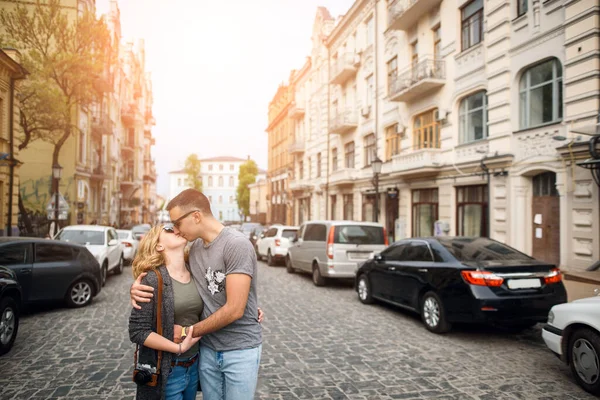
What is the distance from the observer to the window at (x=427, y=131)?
19047 millimetres

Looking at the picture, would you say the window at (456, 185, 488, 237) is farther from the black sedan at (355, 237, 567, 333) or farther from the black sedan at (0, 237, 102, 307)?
the black sedan at (0, 237, 102, 307)

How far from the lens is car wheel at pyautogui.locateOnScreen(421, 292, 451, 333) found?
7203 mm

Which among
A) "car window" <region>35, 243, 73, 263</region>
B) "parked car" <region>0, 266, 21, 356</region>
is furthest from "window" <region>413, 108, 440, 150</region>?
"parked car" <region>0, 266, 21, 356</region>

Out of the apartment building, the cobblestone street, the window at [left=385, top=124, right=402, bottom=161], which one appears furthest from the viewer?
the window at [left=385, top=124, right=402, bottom=161]

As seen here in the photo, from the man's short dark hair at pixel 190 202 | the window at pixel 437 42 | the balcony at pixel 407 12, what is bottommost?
the man's short dark hair at pixel 190 202

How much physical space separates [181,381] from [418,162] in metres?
17.1

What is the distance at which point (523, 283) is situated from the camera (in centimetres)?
670

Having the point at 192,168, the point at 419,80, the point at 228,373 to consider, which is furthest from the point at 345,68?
the point at 192,168

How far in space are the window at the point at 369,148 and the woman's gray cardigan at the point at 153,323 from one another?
76.9 ft

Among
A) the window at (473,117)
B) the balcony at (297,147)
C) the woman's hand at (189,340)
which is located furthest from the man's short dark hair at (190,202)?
the balcony at (297,147)

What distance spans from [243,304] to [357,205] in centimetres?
2553

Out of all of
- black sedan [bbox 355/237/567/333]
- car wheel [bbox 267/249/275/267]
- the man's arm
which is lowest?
car wheel [bbox 267/249/275/267]

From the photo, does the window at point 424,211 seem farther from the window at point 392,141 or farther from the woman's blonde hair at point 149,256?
the woman's blonde hair at point 149,256

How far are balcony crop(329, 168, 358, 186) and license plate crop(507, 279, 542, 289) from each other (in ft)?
69.6
